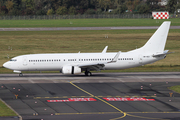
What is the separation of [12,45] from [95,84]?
4508cm

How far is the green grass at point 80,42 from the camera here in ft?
233

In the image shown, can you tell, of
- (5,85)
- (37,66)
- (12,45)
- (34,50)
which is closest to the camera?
(5,85)

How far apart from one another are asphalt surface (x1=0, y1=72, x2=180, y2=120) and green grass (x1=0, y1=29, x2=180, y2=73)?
48.7 feet

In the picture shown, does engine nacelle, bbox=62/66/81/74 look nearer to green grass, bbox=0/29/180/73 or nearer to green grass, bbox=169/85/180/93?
green grass, bbox=169/85/180/93

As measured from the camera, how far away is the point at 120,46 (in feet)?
259

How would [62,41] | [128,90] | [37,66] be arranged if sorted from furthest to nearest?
[62,41] → [37,66] → [128,90]

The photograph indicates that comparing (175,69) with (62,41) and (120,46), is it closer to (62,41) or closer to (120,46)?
(120,46)

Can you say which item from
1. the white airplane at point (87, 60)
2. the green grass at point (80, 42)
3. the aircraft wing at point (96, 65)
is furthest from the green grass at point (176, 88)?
the green grass at point (80, 42)

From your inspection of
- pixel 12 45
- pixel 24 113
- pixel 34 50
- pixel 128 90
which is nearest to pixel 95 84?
pixel 128 90

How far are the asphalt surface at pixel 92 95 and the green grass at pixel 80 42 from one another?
14848 millimetres

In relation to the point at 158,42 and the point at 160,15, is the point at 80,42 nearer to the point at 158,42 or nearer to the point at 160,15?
the point at 158,42

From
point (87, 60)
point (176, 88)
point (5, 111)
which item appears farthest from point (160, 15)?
point (5, 111)

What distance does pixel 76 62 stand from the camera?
47.5m

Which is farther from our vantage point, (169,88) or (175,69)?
(175,69)
